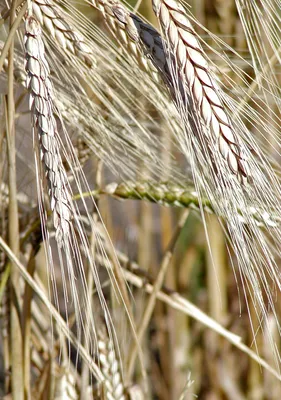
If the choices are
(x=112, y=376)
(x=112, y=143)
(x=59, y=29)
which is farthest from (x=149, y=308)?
(x=59, y=29)

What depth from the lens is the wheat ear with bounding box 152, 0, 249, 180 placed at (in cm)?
43

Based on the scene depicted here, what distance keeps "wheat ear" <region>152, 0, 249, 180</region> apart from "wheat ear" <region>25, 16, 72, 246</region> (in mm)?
88

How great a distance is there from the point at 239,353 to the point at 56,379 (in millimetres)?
796

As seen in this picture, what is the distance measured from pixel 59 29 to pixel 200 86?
0.15 meters

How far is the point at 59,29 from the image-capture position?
53cm

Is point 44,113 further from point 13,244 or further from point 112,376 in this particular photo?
point 112,376

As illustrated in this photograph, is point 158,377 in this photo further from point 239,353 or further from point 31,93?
point 31,93

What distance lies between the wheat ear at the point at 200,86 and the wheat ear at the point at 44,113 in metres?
0.09

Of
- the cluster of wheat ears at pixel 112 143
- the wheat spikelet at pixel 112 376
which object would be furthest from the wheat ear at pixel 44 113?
the wheat spikelet at pixel 112 376

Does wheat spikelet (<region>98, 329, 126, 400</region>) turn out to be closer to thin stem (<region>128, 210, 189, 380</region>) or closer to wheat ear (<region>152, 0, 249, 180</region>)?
thin stem (<region>128, 210, 189, 380</region>)

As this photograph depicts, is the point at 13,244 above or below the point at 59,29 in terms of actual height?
below

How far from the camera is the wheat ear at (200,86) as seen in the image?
0.43 m

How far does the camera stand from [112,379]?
772mm

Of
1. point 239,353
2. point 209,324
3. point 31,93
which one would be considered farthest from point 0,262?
point 239,353
